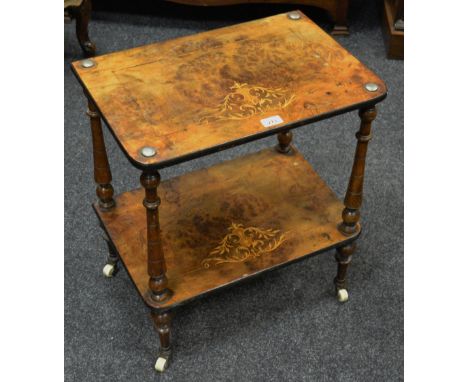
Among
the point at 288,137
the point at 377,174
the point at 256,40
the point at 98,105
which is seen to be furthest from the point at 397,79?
the point at 98,105

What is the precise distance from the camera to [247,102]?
1.88 metres

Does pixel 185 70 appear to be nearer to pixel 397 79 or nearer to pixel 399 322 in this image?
pixel 399 322

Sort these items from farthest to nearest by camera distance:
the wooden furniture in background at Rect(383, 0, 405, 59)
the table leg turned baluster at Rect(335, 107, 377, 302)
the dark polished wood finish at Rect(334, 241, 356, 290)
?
the wooden furniture in background at Rect(383, 0, 405, 59) < the dark polished wood finish at Rect(334, 241, 356, 290) < the table leg turned baluster at Rect(335, 107, 377, 302)

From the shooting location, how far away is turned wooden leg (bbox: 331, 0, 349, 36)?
328cm

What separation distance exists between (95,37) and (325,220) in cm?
164

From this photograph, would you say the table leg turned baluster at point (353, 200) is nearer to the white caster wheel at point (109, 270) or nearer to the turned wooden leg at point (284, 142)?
the turned wooden leg at point (284, 142)

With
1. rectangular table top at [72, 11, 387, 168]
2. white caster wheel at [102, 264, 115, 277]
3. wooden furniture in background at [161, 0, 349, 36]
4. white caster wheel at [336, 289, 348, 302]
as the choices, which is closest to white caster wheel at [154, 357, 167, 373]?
white caster wheel at [102, 264, 115, 277]

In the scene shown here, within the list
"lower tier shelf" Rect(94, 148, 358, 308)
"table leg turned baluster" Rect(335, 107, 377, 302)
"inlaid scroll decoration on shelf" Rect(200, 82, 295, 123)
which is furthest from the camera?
"lower tier shelf" Rect(94, 148, 358, 308)

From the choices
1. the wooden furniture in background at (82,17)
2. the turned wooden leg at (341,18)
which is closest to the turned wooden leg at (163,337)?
the wooden furniture in background at (82,17)

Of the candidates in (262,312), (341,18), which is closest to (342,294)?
(262,312)

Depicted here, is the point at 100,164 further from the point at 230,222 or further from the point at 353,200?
the point at 353,200

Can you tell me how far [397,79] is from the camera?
3172mm

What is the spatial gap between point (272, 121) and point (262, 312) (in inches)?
28.2

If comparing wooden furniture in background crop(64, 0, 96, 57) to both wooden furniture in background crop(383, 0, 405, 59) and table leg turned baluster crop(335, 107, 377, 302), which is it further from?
table leg turned baluster crop(335, 107, 377, 302)
